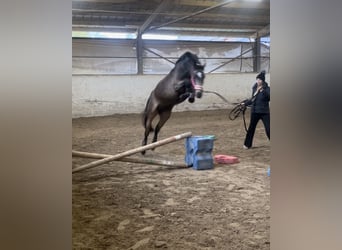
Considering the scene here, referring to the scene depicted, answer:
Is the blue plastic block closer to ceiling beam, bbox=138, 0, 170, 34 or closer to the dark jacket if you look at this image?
the dark jacket

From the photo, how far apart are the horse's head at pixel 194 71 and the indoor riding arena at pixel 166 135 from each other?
0.11 ft

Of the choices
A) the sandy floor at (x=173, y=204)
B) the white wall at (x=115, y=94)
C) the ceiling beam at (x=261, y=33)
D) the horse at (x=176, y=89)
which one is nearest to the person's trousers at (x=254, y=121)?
the sandy floor at (x=173, y=204)

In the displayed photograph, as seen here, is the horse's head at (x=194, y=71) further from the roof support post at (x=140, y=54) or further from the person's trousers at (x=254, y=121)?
the roof support post at (x=140, y=54)

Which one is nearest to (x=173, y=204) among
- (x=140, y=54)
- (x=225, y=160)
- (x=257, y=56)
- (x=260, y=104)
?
(x=225, y=160)

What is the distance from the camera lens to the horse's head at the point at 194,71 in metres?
3.93

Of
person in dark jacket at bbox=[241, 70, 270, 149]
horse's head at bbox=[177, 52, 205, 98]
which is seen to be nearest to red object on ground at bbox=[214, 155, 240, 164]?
person in dark jacket at bbox=[241, 70, 270, 149]

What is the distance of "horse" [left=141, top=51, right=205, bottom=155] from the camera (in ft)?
13.0

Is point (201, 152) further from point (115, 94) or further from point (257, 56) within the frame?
point (257, 56)

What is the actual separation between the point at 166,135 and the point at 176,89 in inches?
33.2

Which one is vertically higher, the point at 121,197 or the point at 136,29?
the point at 136,29
